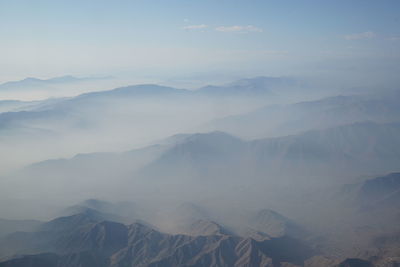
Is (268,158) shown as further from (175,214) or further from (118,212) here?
(118,212)

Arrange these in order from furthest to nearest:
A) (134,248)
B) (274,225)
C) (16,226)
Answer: (274,225), (16,226), (134,248)

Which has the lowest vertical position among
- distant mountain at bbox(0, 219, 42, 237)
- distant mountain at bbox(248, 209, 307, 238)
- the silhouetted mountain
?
distant mountain at bbox(248, 209, 307, 238)

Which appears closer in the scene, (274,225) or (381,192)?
(274,225)

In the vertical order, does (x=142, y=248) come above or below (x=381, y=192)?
above

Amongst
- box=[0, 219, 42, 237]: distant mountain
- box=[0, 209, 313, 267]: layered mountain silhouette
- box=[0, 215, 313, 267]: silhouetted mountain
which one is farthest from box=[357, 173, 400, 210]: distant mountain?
box=[0, 219, 42, 237]: distant mountain

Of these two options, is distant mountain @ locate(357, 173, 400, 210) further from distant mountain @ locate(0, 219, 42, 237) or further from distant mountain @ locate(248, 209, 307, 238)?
distant mountain @ locate(0, 219, 42, 237)

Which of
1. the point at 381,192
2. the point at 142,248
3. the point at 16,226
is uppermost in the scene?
the point at 16,226

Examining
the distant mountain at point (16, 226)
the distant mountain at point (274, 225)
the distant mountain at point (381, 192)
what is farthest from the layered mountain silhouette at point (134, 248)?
the distant mountain at point (381, 192)

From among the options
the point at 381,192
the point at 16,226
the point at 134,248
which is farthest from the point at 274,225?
the point at 16,226

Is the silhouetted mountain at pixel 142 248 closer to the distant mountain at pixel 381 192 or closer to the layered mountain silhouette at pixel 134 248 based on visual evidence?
the layered mountain silhouette at pixel 134 248

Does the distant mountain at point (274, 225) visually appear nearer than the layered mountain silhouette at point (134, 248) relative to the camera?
No

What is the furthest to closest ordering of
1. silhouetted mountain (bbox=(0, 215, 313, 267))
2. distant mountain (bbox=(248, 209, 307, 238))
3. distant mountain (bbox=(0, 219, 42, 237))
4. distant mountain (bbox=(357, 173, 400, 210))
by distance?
distant mountain (bbox=(357, 173, 400, 210))
distant mountain (bbox=(248, 209, 307, 238))
distant mountain (bbox=(0, 219, 42, 237))
silhouetted mountain (bbox=(0, 215, 313, 267))

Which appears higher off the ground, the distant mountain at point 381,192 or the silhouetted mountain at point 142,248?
the silhouetted mountain at point 142,248

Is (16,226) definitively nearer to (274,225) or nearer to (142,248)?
(142,248)
